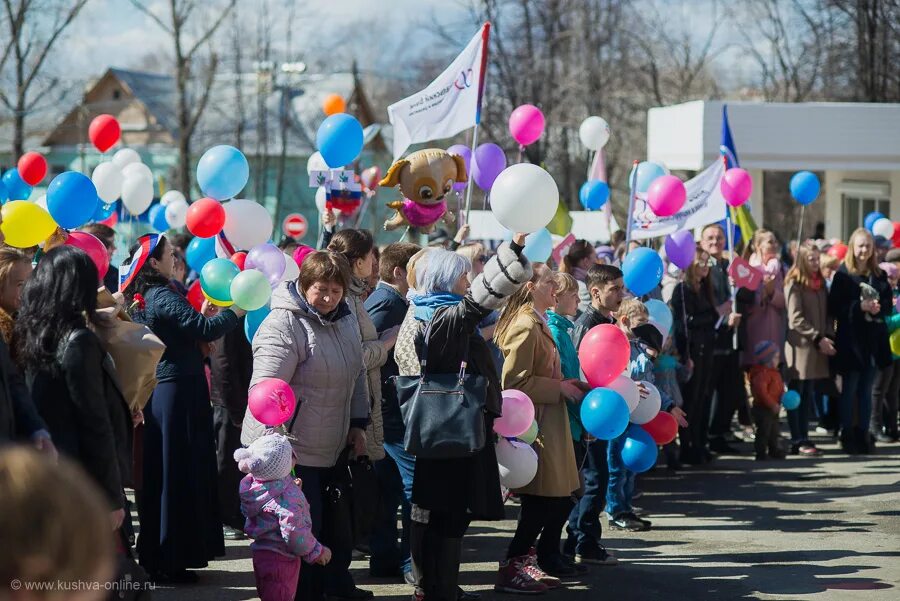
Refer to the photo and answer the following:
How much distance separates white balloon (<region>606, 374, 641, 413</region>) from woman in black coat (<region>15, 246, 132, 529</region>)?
3.14 meters

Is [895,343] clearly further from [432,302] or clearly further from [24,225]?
[24,225]

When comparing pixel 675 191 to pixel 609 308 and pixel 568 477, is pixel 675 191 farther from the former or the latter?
pixel 568 477

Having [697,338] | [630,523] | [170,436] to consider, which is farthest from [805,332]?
[170,436]

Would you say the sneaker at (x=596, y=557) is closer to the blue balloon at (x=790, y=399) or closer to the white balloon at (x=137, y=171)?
the blue balloon at (x=790, y=399)

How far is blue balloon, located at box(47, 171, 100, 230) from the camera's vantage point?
26.7ft

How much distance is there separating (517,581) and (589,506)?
3.05ft

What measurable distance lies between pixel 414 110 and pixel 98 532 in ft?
27.7

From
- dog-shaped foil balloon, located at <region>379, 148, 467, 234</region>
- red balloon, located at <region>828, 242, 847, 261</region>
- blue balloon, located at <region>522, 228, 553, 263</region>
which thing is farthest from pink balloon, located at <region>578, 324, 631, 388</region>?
red balloon, located at <region>828, 242, 847, 261</region>

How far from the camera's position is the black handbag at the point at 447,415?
5.69m

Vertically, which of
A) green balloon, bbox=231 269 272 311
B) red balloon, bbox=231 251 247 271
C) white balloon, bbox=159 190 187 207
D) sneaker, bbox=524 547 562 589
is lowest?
sneaker, bbox=524 547 562 589

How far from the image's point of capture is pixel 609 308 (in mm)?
7836

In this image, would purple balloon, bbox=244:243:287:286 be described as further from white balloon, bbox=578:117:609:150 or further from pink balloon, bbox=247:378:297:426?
white balloon, bbox=578:117:609:150

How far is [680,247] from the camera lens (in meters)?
10.8

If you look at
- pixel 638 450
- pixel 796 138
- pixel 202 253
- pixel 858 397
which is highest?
pixel 796 138
